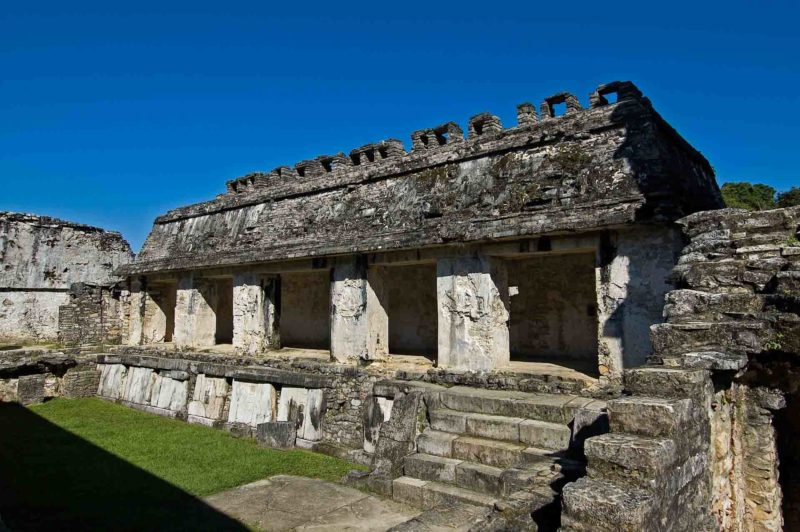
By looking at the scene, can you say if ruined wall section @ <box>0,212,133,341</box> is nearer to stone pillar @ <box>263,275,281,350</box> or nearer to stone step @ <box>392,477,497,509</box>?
stone pillar @ <box>263,275,281,350</box>

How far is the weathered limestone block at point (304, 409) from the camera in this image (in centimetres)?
891

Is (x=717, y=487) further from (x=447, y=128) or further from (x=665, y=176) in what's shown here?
(x=447, y=128)

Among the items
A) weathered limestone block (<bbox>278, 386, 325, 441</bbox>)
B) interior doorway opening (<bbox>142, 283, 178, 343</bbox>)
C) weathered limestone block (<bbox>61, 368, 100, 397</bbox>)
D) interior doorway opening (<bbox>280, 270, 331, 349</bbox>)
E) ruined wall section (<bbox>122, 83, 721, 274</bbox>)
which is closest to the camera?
ruined wall section (<bbox>122, 83, 721, 274</bbox>)

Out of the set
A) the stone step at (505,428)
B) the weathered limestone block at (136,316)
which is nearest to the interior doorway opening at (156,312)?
the weathered limestone block at (136,316)

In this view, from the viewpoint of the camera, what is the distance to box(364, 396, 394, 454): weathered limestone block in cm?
802

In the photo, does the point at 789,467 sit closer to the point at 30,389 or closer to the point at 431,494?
the point at 431,494

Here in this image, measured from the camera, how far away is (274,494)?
21.7 feet

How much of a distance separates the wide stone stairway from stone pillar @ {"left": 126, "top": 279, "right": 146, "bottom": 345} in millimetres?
10838

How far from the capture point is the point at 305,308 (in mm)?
14727

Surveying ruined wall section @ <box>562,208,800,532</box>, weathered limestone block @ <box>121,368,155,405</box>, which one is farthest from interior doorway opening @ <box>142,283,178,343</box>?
ruined wall section @ <box>562,208,800,532</box>

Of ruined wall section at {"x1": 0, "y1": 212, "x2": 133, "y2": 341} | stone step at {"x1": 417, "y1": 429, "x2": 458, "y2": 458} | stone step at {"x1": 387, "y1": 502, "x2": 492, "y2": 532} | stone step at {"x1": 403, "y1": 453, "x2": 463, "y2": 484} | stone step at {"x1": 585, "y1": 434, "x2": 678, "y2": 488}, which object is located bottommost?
stone step at {"x1": 387, "y1": 502, "x2": 492, "y2": 532}

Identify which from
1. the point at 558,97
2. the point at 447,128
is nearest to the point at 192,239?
the point at 447,128

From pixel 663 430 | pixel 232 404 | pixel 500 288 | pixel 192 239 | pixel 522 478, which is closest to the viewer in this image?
pixel 663 430

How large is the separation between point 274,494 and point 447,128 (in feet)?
20.8
